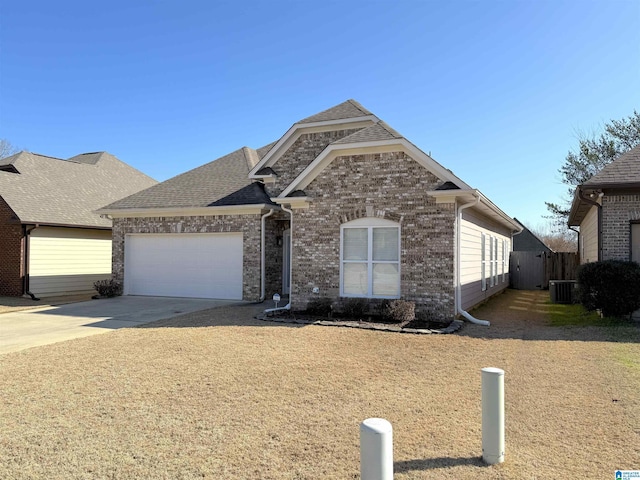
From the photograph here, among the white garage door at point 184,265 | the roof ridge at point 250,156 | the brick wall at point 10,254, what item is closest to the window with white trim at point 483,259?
the white garage door at point 184,265

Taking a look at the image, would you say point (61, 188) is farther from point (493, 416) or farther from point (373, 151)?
point (493, 416)

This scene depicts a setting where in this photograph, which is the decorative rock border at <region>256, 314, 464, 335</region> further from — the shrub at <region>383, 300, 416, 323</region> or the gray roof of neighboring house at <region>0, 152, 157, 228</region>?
the gray roof of neighboring house at <region>0, 152, 157, 228</region>

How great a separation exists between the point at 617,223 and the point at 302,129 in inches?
388

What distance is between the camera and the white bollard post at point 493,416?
3758mm

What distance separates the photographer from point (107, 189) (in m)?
22.4

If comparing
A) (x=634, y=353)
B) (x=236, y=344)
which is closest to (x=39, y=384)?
(x=236, y=344)

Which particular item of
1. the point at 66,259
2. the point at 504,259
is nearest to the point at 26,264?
the point at 66,259

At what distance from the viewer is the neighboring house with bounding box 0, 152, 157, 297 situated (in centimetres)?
1653

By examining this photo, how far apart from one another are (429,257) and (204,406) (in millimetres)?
6926

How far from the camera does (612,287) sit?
33.8ft

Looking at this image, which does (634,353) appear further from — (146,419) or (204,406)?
(146,419)

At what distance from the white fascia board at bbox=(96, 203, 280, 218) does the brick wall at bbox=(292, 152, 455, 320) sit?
116 inches

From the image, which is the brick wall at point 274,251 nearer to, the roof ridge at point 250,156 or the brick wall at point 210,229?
the brick wall at point 210,229

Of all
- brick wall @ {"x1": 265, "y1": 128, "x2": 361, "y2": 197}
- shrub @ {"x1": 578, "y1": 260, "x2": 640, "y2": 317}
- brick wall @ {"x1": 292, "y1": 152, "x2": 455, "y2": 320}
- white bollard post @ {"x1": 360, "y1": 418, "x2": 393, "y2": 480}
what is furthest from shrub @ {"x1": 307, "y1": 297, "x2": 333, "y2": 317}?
white bollard post @ {"x1": 360, "y1": 418, "x2": 393, "y2": 480}
